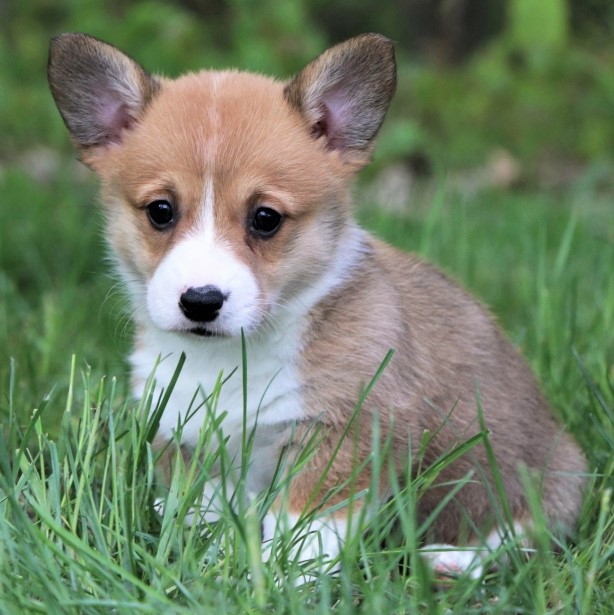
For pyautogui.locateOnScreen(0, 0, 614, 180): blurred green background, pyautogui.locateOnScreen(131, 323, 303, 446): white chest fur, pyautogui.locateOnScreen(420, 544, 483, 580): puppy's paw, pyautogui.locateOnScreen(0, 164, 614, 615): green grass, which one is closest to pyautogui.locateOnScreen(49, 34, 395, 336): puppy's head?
pyautogui.locateOnScreen(131, 323, 303, 446): white chest fur

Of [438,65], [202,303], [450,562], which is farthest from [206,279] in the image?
[438,65]

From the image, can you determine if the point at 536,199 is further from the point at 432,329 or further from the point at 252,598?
the point at 252,598

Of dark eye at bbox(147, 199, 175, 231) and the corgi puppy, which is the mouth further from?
dark eye at bbox(147, 199, 175, 231)

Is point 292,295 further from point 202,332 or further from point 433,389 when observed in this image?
point 433,389

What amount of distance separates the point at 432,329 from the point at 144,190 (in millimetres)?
1000

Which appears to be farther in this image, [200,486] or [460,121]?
[460,121]

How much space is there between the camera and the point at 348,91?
3230 millimetres

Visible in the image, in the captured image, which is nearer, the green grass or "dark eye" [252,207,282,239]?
the green grass

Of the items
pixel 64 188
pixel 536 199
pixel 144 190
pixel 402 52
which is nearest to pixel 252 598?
pixel 144 190

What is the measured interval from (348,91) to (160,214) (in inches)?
27.6

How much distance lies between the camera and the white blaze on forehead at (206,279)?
9.04 ft

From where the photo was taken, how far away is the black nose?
2734mm

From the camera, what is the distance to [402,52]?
32.7ft

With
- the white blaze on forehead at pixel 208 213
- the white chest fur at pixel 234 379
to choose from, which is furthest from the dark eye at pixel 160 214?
the white chest fur at pixel 234 379
